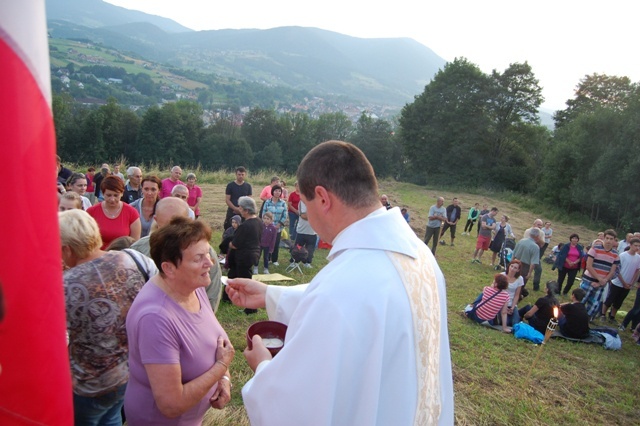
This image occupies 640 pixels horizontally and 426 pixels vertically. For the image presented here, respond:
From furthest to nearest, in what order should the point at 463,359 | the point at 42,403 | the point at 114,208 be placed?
the point at 463,359
the point at 114,208
the point at 42,403

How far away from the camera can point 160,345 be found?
199cm

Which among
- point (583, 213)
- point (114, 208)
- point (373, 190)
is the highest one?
point (373, 190)

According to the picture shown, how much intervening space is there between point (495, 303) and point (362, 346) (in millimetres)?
7059

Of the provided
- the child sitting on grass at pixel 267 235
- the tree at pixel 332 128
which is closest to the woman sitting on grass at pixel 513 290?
the child sitting on grass at pixel 267 235

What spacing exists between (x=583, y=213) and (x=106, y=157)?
146 feet

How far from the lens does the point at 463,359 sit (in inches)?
247

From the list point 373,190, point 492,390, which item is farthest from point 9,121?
point 492,390

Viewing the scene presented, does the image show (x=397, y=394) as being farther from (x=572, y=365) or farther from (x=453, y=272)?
(x=453, y=272)

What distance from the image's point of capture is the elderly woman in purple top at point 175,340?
79.1 inches

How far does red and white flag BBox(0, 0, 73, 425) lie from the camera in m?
0.84

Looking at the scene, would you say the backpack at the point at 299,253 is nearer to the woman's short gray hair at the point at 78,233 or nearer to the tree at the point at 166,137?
the woman's short gray hair at the point at 78,233

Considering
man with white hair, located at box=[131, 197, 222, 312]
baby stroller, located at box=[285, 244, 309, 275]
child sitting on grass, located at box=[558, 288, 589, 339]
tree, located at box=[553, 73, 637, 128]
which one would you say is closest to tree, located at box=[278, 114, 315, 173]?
tree, located at box=[553, 73, 637, 128]

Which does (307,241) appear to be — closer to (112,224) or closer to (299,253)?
(299,253)

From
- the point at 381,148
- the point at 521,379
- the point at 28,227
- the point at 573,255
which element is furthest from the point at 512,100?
the point at 28,227
